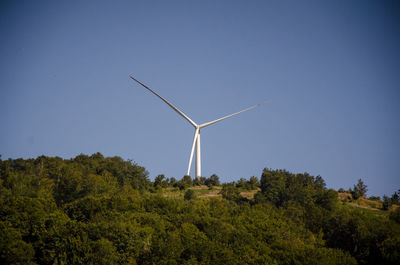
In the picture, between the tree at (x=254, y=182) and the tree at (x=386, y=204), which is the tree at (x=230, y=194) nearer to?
the tree at (x=254, y=182)

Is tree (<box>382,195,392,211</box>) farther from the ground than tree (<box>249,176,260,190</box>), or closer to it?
closer to it

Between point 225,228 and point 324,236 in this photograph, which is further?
point 324,236

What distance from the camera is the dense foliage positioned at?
7494 centimetres

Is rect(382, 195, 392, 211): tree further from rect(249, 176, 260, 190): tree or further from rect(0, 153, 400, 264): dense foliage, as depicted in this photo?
rect(249, 176, 260, 190): tree

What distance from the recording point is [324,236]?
332 feet

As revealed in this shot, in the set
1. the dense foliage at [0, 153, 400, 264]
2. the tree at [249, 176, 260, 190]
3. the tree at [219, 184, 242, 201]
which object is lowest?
the dense foliage at [0, 153, 400, 264]

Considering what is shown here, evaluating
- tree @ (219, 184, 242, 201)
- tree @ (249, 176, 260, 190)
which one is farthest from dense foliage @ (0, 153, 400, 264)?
tree @ (249, 176, 260, 190)

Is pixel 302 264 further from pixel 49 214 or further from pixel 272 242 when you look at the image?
pixel 49 214

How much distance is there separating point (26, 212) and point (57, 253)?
43.4 ft

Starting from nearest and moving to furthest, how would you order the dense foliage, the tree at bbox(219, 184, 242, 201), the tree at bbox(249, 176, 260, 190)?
1. the dense foliage
2. the tree at bbox(219, 184, 242, 201)
3. the tree at bbox(249, 176, 260, 190)

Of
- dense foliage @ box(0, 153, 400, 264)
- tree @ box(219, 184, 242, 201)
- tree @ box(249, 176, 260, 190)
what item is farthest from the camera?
tree @ box(249, 176, 260, 190)

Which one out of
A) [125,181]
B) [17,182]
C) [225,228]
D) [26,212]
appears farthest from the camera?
[125,181]

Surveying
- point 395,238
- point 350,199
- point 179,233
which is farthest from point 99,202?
point 350,199

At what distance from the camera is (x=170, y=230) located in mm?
89375
